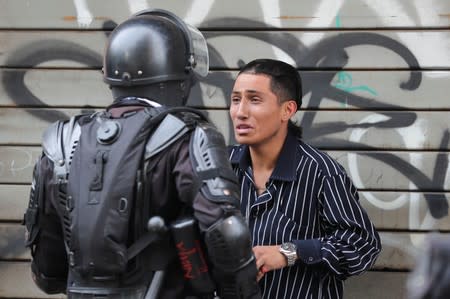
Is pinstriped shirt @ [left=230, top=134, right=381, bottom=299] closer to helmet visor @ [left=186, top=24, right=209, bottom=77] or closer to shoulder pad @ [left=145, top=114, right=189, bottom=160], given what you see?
helmet visor @ [left=186, top=24, right=209, bottom=77]

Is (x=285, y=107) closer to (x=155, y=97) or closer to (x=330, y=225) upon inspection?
(x=330, y=225)

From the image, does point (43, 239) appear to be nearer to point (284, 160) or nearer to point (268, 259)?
point (268, 259)

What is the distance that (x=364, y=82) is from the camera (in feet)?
16.7

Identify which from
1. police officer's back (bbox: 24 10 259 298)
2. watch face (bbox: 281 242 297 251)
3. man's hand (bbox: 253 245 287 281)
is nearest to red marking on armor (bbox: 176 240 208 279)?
police officer's back (bbox: 24 10 259 298)

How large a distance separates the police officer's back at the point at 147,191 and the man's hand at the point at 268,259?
1.16 feet

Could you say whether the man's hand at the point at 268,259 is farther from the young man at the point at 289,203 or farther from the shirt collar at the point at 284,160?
the shirt collar at the point at 284,160

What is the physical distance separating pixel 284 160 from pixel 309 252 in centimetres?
38

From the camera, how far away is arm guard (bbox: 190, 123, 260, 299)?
96.3 inches

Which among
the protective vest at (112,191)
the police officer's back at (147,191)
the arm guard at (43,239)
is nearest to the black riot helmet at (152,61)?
the police officer's back at (147,191)

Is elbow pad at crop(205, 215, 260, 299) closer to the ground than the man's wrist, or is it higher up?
Answer: higher up

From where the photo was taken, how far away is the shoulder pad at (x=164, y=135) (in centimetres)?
254

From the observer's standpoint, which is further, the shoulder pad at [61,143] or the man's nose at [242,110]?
the man's nose at [242,110]

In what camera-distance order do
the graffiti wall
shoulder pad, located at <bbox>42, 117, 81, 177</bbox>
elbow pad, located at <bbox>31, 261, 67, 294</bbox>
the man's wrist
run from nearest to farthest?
shoulder pad, located at <bbox>42, 117, 81, 177</bbox> → elbow pad, located at <bbox>31, 261, 67, 294</bbox> → the man's wrist → the graffiti wall

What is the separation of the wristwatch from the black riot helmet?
2.15 feet
